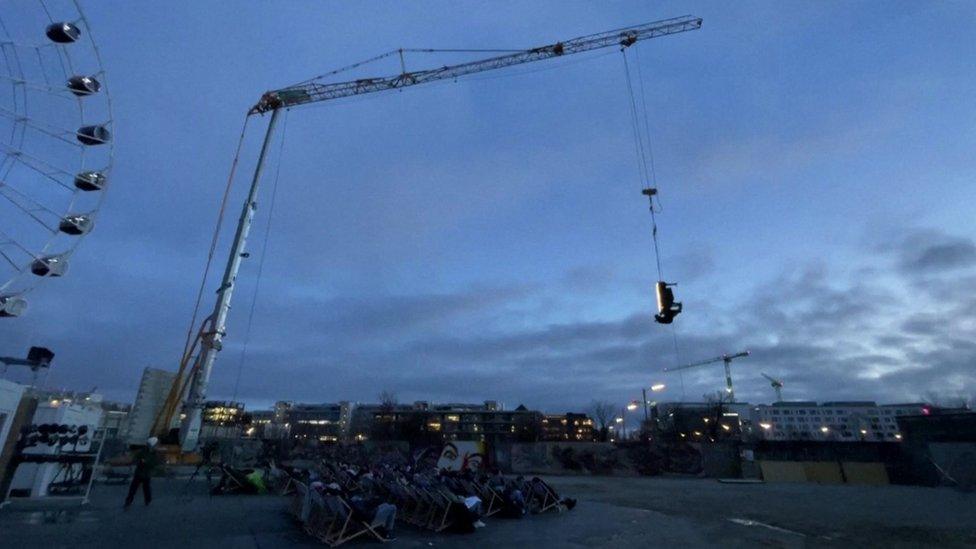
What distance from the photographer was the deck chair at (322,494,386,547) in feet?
32.8

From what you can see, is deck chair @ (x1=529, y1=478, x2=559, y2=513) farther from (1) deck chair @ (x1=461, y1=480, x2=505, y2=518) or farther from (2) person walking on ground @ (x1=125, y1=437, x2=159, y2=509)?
(2) person walking on ground @ (x1=125, y1=437, x2=159, y2=509)

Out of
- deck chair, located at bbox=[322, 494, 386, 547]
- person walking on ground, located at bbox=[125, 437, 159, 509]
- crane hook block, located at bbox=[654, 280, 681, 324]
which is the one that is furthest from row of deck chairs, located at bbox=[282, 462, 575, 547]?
crane hook block, located at bbox=[654, 280, 681, 324]

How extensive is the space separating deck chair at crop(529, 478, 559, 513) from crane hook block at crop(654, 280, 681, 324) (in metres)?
7.85

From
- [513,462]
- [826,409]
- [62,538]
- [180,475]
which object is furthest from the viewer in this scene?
[826,409]

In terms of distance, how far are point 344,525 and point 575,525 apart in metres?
6.29

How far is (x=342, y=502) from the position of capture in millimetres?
10258

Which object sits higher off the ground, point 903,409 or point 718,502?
point 903,409

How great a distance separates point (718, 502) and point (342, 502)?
1515cm

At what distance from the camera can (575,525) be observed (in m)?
12.9

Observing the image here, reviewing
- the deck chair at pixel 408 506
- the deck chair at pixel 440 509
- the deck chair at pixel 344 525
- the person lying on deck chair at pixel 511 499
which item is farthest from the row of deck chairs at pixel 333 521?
the person lying on deck chair at pixel 511 499

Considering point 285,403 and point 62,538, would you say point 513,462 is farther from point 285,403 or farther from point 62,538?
point 285,403

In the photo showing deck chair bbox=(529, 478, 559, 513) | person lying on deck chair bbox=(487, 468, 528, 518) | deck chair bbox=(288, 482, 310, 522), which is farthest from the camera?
deck chair bbox=(529, 478, 559, 513)

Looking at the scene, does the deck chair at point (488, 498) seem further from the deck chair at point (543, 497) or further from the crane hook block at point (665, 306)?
the crane hook block at point (665, 306)

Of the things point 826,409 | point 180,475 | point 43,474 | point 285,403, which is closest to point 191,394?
point 180,475
